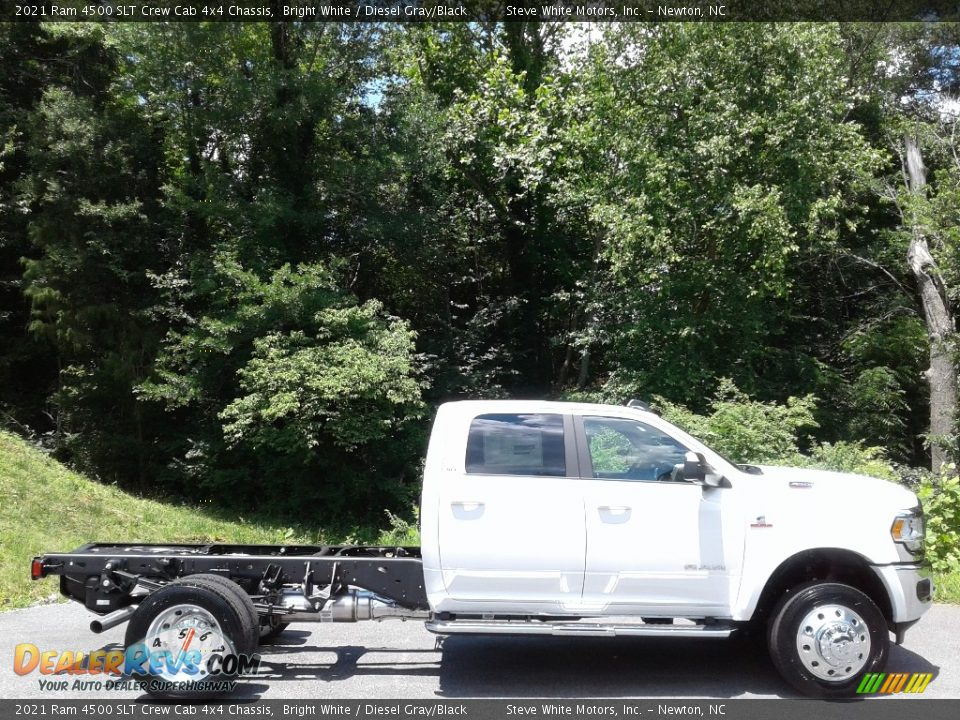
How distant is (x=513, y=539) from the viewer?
5863mm

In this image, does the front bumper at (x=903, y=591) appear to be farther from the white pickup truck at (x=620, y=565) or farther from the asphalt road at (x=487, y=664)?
the asphalt road at (x=487, y=664)

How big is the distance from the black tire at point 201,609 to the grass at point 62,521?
158 inches

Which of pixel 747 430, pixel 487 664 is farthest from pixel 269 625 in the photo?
pixel 747 430

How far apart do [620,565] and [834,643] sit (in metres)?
Answer: 1.59

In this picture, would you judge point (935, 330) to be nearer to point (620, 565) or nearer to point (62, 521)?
point (620, 565)

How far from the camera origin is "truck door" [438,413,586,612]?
19.2 feet

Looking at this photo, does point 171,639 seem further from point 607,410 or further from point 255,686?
point 607,410

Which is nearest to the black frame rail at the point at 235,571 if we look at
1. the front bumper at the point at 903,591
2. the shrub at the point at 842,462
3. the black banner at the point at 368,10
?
the front bumper at the point at 903,591

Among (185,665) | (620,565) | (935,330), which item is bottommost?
(185,665)

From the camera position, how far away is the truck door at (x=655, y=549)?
232 inches

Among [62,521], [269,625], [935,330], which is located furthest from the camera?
[935,330]

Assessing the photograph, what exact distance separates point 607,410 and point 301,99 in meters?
15.3

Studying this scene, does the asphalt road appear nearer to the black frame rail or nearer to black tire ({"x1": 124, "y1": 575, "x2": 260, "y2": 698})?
black tire ({"x1": 124, "y1": 575, "x2": 260, "y2": 698})

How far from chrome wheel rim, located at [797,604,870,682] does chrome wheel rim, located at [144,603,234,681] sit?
13.4 feet
